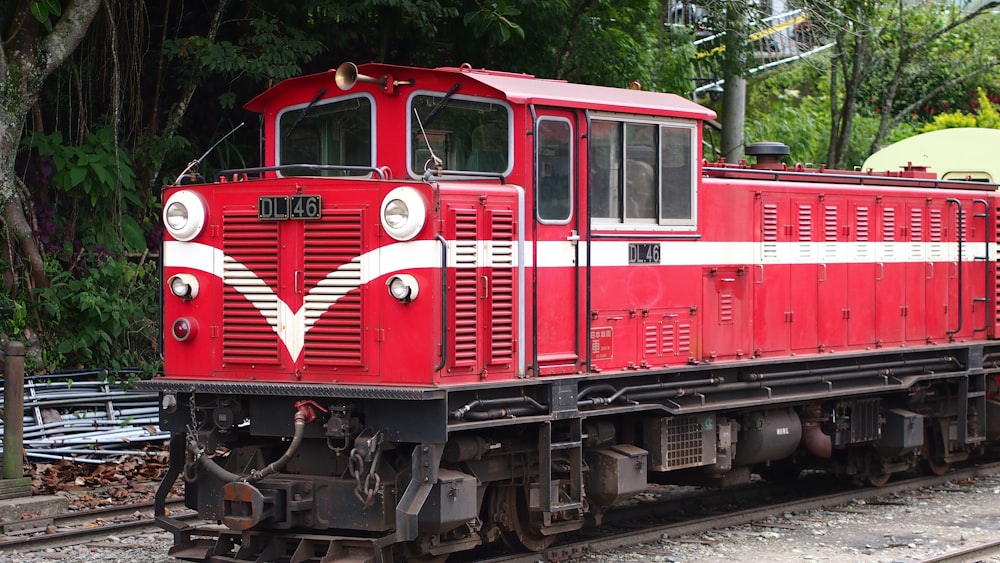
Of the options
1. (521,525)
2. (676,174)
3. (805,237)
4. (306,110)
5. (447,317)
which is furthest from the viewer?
(805,237)

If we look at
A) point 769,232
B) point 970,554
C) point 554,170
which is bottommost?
point 970,554

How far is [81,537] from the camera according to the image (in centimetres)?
934

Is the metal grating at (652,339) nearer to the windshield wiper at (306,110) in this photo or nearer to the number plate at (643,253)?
the number plate at (643,253)

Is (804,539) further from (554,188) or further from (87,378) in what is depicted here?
(87,378)

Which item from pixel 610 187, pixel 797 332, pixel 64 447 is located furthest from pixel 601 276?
pixel 64 447

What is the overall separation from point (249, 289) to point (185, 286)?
54cm

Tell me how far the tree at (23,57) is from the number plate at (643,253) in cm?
698

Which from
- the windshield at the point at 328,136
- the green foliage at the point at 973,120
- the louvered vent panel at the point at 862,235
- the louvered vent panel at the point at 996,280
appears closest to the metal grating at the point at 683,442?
the louvered vent panel at the point at 862,235

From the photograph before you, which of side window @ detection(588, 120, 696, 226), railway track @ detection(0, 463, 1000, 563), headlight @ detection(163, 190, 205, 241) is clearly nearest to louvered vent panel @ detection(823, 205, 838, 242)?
side window @ detection(588, 120, 696, 226)

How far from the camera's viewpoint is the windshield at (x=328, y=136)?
8133 millimetres

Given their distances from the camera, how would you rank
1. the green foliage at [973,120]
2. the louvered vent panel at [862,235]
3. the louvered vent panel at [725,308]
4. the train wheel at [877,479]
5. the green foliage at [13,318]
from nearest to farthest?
the louvered vent panel at [725,308], the louvered vent panel at [862,235], the train wheel at [877,479], the green foliage at [13,318], the green foliage at [973,120]

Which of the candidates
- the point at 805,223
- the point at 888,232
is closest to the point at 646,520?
the point at 805,223

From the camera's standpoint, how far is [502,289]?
7902 millimetres

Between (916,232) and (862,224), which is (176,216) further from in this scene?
(916,232)
